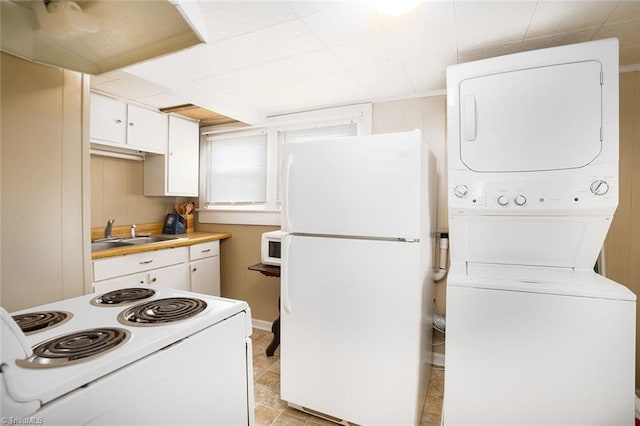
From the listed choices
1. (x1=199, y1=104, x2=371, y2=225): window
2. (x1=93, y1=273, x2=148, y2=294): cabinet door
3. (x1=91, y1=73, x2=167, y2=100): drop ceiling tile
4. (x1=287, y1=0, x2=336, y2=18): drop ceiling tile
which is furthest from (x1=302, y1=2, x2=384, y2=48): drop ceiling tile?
(x1=93, y1=273, x2=148, y2=294): cabinet door

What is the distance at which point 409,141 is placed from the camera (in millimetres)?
1509

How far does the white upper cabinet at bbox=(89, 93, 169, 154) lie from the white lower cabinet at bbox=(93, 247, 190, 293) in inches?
35.6

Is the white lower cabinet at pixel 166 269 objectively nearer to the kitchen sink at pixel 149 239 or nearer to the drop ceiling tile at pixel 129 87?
the kitchen sink at pixel 149 239

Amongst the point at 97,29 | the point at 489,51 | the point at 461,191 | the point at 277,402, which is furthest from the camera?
the point at 277,402

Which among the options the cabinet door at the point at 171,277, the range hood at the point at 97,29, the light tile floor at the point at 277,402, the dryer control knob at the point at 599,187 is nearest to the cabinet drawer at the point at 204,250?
the cabinet door at the point at 171,277

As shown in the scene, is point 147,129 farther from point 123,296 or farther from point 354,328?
point 354,328

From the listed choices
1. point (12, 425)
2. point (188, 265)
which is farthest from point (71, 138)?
point (188, 265)

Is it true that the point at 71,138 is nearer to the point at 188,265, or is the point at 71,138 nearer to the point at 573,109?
the point at 188,265

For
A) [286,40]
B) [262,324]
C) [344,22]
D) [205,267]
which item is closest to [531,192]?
[344,22]

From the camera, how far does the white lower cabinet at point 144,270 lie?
2.00 m

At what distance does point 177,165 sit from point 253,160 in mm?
725

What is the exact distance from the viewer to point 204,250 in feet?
9.40

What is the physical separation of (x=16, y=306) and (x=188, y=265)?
1.71m

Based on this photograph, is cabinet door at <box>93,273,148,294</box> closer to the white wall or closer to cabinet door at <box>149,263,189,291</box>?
cabinet door at <box>149,263,189,291</box>
